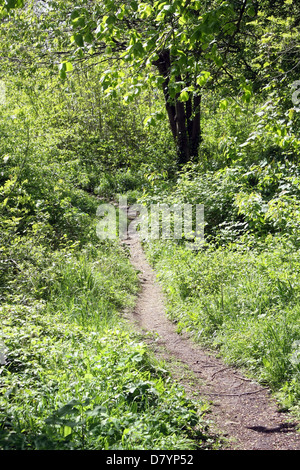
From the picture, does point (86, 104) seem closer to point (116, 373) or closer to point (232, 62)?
point (232, 62)

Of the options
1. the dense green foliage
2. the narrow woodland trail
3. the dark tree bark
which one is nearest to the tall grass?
the dense green foliage

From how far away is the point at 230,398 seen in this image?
3.91m

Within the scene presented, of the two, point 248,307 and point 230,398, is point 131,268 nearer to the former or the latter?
point 248,307

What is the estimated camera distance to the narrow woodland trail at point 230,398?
10.7 feet

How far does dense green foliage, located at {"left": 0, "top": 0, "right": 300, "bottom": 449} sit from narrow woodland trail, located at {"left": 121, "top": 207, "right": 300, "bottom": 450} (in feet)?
0.53

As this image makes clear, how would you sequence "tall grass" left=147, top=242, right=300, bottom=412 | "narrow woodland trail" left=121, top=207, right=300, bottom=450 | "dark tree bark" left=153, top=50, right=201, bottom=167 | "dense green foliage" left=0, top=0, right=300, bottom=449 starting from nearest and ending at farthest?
1. "dense green foliage" left=0, top=0, right=300, bottom=449
2. "narrow woodland trail" left=121, top=207, right=300, bottom=450
3. "tall grass" left=147, top=242, right=300, bottom=412
4. "dark tree bark" left=153, top=50, right=201, bottom=167

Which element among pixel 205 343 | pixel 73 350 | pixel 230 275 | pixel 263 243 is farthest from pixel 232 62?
pixel 73 350

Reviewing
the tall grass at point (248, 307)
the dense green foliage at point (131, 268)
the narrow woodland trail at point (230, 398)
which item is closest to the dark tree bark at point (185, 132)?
the dense green foliage at point (131, 268)

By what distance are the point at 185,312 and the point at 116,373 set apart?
237cm

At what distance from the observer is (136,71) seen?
4152 millimetres

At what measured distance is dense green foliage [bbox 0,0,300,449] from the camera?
3049 millimetres

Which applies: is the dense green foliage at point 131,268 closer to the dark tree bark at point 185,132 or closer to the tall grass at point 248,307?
the tall grass at point 248,307

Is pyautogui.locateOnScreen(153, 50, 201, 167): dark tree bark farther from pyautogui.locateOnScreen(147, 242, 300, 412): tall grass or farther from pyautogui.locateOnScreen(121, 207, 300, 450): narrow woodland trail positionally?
pyautogui.locateOnScreen(121, 207, 300, 450): narrow woodland trail

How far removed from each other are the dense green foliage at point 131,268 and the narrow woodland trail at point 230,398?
0.16 meters
